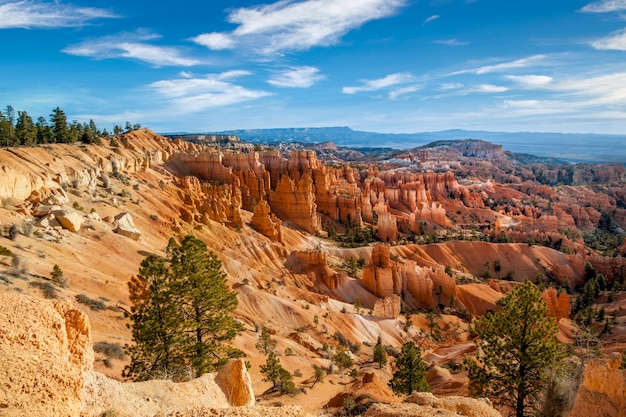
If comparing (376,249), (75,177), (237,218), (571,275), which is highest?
(75,177)

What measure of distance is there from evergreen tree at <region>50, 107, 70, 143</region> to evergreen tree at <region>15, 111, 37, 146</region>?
2.61m

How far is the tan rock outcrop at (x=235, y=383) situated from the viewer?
10656 mm

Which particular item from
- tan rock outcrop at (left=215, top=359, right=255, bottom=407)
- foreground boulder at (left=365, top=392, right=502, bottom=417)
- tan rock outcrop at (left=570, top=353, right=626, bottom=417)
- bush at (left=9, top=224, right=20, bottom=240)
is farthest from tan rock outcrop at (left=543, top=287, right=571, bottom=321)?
bush at (left=9, top=224, right=20, bottom=240)

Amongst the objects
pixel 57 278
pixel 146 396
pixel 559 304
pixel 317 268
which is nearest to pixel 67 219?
pixel 57 278

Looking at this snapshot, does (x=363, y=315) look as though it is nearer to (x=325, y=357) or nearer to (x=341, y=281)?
(x=341, y=281)

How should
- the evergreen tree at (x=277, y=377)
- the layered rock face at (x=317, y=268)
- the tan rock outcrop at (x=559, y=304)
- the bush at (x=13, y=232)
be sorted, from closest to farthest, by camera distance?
the evergreen tree at (x=277, y=377), the bush at (x=13, y=232), the layered rock face at (x=317, y=268), the tan rock outcrop at (x=559, y=304)

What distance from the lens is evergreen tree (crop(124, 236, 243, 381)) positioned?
44.6ft

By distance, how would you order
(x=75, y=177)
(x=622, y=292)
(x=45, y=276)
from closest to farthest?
(x=45, y=276) < (x=75, y=177) < (x=622, y=292)

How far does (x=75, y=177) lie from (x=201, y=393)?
35.1 meters

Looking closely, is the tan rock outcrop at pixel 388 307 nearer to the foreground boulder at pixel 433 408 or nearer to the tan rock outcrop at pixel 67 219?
the tan rock outcrop at pixel 67 219

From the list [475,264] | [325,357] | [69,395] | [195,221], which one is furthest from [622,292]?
[69,395]

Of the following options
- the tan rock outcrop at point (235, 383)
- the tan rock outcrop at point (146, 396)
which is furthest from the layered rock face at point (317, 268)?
the tan rock outcrop at point (146, 396)

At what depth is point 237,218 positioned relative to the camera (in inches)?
1969

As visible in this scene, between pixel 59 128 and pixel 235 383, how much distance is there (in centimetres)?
6548
